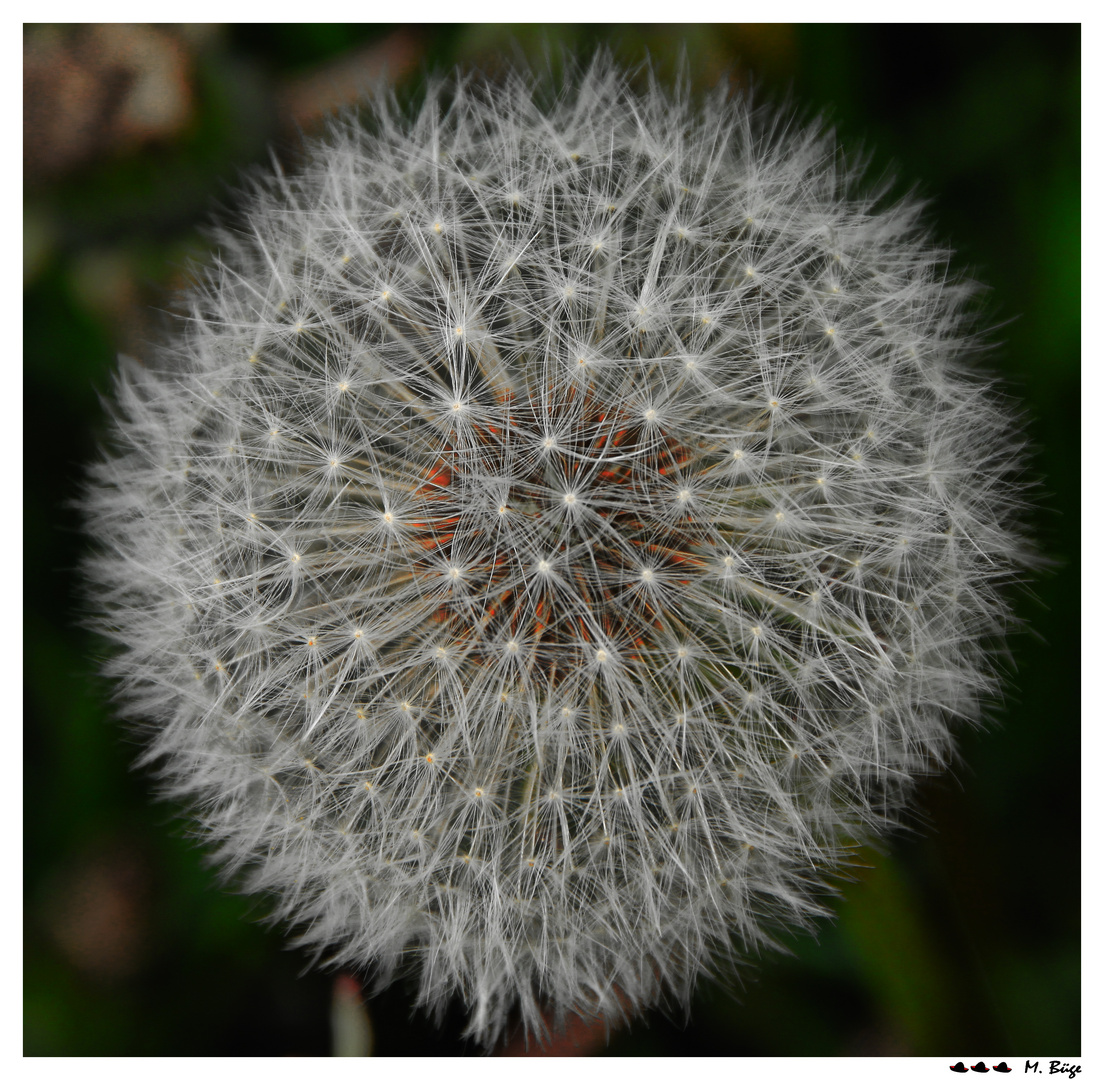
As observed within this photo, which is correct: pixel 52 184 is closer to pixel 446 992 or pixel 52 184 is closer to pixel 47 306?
pixel 47 306

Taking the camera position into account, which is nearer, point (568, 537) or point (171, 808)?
point (568, 537)

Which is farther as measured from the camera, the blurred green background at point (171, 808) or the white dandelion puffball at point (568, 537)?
the blurred green background at point (171, 808)

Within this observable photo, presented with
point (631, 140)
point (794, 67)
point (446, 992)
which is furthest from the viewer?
point (794, 67)

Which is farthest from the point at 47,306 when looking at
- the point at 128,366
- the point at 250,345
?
the point at 250,345

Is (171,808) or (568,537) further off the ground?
(568,537)
